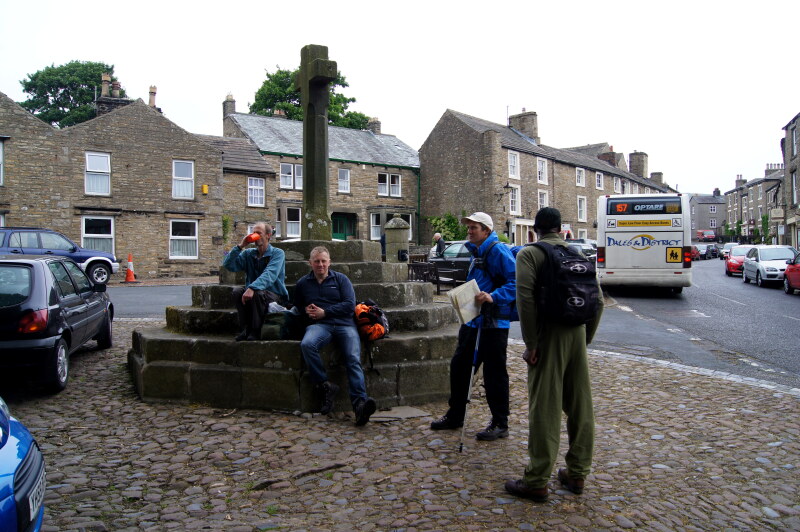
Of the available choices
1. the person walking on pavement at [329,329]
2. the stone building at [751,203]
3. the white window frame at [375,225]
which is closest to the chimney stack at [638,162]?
the stone building at [751,203]

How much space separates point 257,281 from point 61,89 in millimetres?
52121

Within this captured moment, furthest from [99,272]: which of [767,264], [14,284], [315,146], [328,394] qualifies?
[767,264]

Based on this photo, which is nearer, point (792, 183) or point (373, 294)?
point (373, 294)

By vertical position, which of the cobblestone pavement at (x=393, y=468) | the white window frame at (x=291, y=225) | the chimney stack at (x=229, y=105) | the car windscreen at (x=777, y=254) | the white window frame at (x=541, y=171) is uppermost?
the chimney stack at (x=229, y=105)

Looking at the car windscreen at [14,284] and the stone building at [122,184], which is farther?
the stone building at [122,184]

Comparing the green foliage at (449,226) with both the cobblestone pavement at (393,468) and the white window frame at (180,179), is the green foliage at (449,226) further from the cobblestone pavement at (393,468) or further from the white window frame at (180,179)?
the cobblestone pavement at (393,468)

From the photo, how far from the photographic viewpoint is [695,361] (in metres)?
7.73

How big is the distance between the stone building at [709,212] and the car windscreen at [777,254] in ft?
252

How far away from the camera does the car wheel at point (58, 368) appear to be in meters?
5.71

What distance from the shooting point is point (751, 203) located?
2913 inches

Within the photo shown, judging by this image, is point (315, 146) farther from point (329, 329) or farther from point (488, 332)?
point (488, 332)

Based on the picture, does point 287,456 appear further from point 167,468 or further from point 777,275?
point 777,275

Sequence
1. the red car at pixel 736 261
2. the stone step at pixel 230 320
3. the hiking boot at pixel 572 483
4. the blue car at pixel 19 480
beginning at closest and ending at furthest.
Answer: the blue car at pixel 19 480 → the hiking boot at pixel 572 483 → the stone step at pixel 230 320 → the red car at pixel 736 261

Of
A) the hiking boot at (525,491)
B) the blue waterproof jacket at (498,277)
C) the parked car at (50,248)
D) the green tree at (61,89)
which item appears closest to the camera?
the hiking boot at (525,491)
